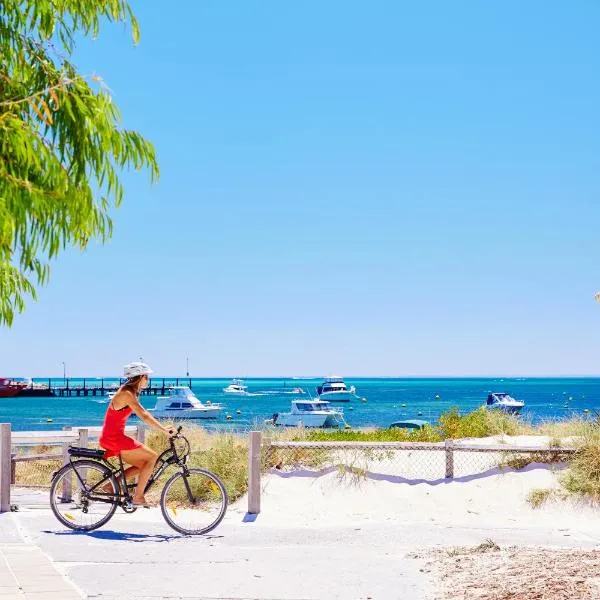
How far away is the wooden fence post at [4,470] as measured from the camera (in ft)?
43.5

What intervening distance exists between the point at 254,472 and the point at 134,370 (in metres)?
3.14

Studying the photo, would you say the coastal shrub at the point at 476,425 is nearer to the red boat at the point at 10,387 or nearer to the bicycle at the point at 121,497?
the bicycle at the point at 121,497

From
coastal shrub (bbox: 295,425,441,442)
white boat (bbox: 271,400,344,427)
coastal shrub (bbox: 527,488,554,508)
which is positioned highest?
coastal shrub (bbox: 295,425,441,442)

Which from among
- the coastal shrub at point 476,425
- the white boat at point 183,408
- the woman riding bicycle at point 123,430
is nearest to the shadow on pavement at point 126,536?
the woman riding bicycle at point 123,430

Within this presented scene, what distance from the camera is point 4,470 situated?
43.6 feet

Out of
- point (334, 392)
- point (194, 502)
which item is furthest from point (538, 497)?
point (334, 392)

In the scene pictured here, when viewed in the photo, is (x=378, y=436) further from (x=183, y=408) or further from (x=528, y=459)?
(x=183, y=408)

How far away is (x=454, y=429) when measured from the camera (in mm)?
20203

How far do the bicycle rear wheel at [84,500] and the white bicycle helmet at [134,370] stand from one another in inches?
49.2

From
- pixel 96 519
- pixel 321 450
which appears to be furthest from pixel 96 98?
pixel 321 450

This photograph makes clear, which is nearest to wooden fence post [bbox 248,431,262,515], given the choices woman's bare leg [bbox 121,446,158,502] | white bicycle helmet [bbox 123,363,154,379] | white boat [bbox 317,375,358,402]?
woman's bare leg [bbox 121,446,158,502]

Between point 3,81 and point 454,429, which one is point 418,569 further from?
point 454,429

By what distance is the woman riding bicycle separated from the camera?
11.1 m

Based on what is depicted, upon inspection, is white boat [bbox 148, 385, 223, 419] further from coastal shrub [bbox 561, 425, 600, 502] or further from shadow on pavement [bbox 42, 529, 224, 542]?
shadow on pavement [bbox 42, 529, 224, 542]
